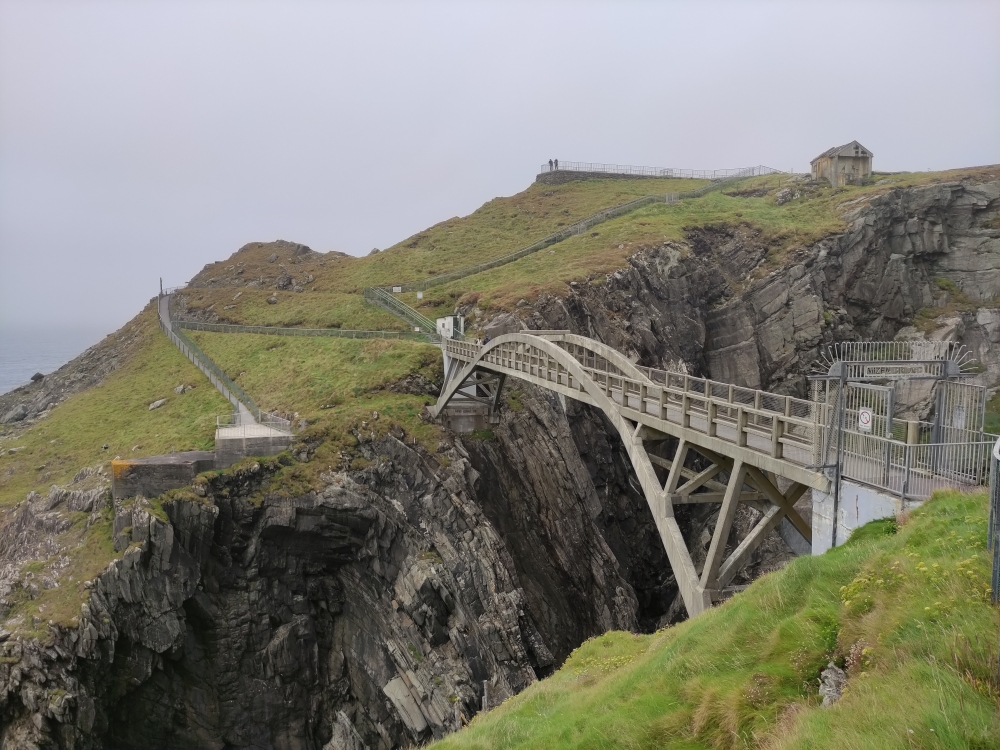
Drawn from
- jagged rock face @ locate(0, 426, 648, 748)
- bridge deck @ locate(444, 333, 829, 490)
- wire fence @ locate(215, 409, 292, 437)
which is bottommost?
jagged rock face @ locate(0, 426, 648, 748)

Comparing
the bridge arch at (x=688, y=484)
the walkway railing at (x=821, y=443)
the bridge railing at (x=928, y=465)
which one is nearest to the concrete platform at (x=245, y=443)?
the bridge arch at (x=688, y=484)

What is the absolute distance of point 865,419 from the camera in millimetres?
9547

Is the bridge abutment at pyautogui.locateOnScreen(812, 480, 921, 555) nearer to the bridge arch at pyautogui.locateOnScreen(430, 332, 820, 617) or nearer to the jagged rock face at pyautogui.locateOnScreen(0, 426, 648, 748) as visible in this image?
the bridge arch at pyautogui.locateOnScreen(430, 332, 820, 617)

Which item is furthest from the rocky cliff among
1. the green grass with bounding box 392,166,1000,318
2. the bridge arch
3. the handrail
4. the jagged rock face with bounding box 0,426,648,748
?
the green grass with bounding box 392,166,1000,318

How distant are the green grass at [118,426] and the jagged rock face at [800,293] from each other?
874 inches

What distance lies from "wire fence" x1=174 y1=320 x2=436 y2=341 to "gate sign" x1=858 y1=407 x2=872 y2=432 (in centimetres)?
3390

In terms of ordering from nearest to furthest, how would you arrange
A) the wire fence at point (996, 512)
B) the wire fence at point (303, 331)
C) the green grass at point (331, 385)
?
1. the wire fence at point (996, 512)
2. the green grass at point (331, 385)
3. the wire fence at point (303, 331)

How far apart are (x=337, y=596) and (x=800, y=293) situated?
42.2 meters

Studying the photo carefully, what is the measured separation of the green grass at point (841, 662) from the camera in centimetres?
465

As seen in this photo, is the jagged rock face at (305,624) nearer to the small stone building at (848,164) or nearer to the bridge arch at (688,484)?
the bridge arch at (688,484)

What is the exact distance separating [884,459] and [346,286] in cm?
5752

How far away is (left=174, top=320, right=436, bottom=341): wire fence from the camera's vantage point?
43.4m

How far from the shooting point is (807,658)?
645 centimetres

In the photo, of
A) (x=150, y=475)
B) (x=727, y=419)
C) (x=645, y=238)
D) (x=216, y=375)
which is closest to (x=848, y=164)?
(x=645, y=238)
